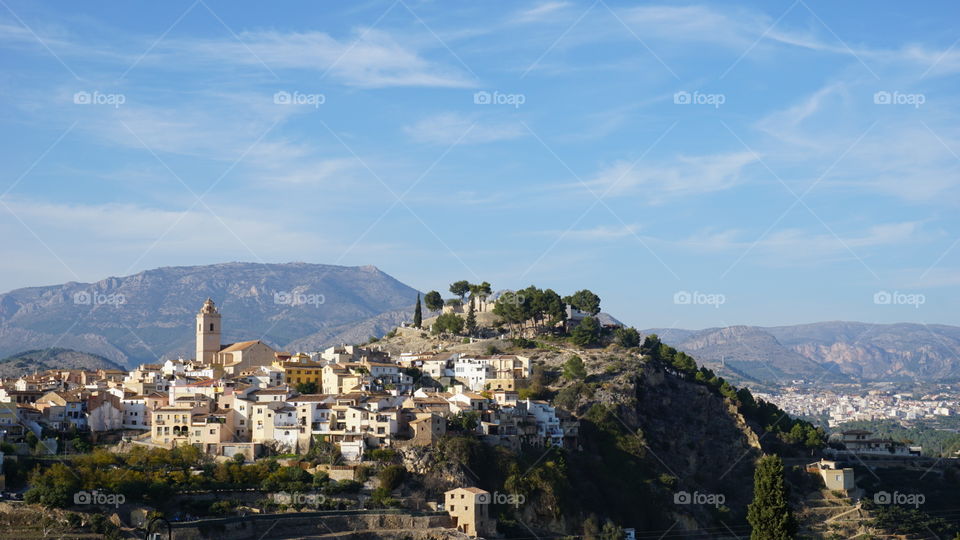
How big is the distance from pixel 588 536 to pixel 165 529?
18839mm

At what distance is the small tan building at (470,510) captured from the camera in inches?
1978

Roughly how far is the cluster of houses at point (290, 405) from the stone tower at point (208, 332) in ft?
18.4

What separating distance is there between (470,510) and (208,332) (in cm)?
3190

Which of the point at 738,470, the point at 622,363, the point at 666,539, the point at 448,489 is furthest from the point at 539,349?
the point at 448,489

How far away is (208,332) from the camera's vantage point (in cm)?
7725

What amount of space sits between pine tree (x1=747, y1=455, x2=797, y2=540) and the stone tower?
4237 cm

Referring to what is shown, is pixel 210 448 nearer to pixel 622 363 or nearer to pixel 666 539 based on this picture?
pixel 666 539

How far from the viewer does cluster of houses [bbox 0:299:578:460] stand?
54.3m

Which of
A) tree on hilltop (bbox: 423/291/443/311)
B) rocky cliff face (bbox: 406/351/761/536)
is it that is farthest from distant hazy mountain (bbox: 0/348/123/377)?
rocky cliff face (bbox: 406/351/761/536)

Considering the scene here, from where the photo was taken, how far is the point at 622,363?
7138cm

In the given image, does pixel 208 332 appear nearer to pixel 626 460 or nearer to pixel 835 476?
pixel 626 460

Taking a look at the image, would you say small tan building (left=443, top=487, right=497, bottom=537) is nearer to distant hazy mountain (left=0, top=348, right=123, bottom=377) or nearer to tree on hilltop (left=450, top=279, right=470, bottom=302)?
tree on hilltop (left=450, top=279, right=470, bottom=302)

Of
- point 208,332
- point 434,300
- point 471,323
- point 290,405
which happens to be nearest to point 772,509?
point 290,405

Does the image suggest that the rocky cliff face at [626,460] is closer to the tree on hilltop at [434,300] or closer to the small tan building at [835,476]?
the small tan building at [835,476]
